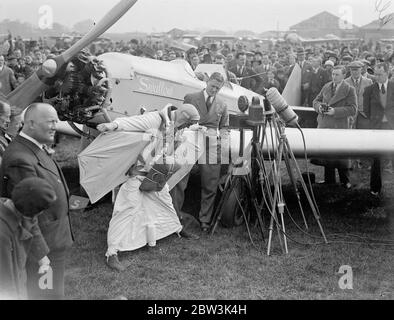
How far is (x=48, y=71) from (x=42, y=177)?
2622 millimetres

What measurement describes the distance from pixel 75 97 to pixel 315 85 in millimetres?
6350

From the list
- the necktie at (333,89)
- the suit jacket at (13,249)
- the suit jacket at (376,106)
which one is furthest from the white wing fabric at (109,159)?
the suit jacket at (376,106)

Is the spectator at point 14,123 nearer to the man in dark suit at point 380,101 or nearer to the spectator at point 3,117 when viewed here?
the spectator at point 3,117

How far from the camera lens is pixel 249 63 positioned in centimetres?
1430

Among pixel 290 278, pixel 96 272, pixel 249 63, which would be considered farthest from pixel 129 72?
pixel 249 63

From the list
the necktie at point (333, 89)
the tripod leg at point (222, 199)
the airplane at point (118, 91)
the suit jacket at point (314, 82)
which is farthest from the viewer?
the suit jacket at point (314, 82)

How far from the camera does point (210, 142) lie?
6410 millimetres

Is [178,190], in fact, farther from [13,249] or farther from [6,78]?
[6,78]

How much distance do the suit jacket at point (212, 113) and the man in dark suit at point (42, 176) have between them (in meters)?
3.06

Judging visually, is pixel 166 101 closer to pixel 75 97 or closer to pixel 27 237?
pixel 75 97

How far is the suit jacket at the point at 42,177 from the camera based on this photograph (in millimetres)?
3350

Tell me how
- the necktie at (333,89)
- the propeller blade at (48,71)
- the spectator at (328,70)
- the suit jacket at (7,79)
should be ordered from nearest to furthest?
the propeller blade at (48,71)
the necktie at (333,89)
the suit jacket at (7,79)
the spectator at (328,70)

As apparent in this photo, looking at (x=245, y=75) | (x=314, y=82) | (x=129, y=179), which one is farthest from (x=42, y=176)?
(x=245, y=75)

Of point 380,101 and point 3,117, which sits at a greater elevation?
point 3,117
